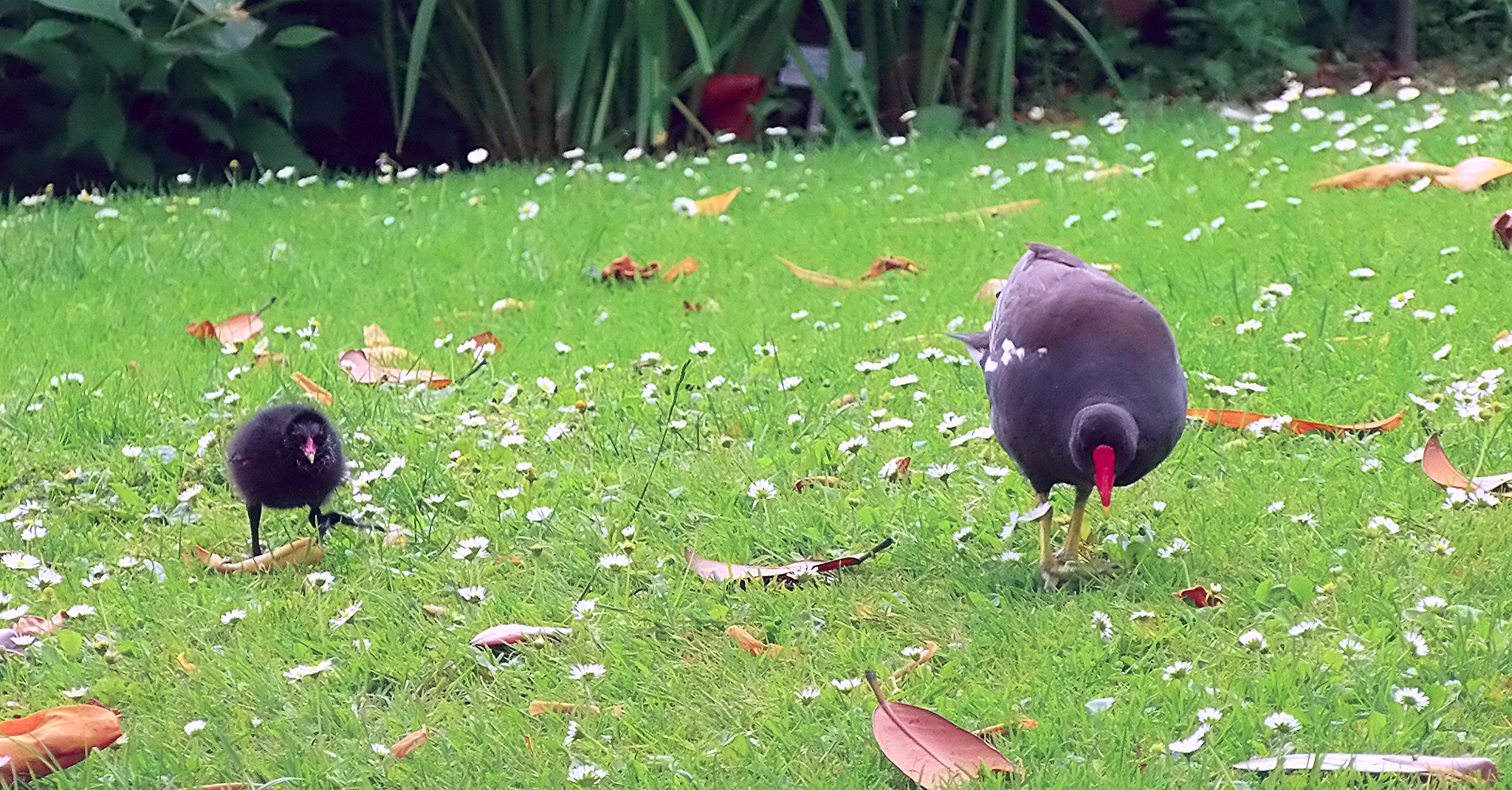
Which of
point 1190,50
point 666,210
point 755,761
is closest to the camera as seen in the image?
point 755,761

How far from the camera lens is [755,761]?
2.87 metres

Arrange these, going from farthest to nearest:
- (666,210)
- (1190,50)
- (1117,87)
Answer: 1. (1190,50)
2. (1117,87)
3. (666,210)

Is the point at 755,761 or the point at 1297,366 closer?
the point at 755,761

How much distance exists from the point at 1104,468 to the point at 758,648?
0.75 m

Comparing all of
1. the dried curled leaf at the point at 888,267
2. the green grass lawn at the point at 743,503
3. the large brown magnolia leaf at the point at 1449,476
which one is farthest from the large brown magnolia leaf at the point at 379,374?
the large brown magnolia leaf at the point at 1449,476

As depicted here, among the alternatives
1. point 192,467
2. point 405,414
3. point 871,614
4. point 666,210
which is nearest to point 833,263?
point 666,210

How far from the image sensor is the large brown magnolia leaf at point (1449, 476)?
12.3 ft

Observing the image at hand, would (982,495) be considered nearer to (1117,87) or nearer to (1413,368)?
(1413,368)

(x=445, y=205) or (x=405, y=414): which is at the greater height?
(x=405, y=414)

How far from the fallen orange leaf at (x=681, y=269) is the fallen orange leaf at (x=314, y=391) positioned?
5.20 feet

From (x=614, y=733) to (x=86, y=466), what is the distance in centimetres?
222

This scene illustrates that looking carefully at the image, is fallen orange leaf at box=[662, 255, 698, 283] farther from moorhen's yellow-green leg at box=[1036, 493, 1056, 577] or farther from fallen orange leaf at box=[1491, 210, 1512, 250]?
moorhen's yellow-green leg at box=[1036, 493, 1056, 577]

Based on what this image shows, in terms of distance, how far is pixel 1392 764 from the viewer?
2.65 metres

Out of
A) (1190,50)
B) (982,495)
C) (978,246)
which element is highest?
(982,495)
